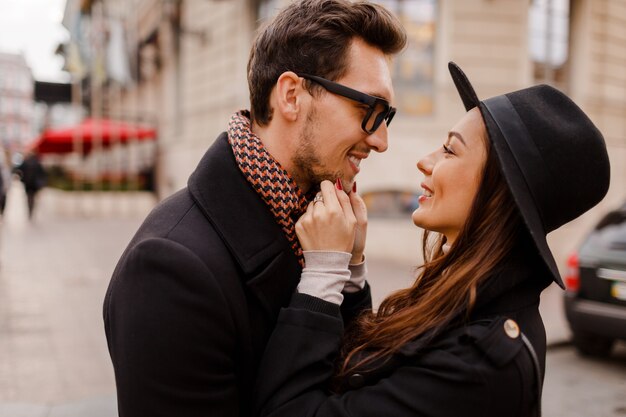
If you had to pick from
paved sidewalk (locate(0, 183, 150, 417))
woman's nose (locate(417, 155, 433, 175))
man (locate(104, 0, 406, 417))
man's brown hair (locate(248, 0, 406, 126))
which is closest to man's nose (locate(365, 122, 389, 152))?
man (locate(104, 0, 406, 417))

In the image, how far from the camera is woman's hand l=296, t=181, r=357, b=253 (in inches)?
66.6

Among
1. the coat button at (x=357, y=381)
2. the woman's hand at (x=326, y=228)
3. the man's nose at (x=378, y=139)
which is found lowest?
the coat button at (x=357, y=381)

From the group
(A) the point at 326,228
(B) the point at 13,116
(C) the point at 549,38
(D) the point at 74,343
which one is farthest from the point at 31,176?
(B) the point at 13,116

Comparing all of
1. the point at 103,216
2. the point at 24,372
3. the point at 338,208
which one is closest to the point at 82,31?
the point at 103,216

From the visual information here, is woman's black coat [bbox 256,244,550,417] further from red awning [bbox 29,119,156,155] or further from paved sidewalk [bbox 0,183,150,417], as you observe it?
red awning [bbox 29,119,156,155]

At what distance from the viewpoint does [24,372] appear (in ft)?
16.6

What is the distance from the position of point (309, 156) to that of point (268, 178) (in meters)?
0.21

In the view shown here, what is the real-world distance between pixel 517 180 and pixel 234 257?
0.79m

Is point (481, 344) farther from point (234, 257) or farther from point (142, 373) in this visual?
point (142, 373)

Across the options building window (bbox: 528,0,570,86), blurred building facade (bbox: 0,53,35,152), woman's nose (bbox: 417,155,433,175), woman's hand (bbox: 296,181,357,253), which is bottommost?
blurred building facade (bbox: 0,53,35,152)

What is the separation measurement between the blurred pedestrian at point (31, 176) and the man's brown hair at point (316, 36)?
16.3 meters

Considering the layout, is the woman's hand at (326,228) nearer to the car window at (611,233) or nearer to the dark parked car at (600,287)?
the dark parked car at (600,287)

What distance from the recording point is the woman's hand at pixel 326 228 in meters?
1.69

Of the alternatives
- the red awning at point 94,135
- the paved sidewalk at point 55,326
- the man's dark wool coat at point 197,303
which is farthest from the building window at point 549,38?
the red awning at point 94,135
